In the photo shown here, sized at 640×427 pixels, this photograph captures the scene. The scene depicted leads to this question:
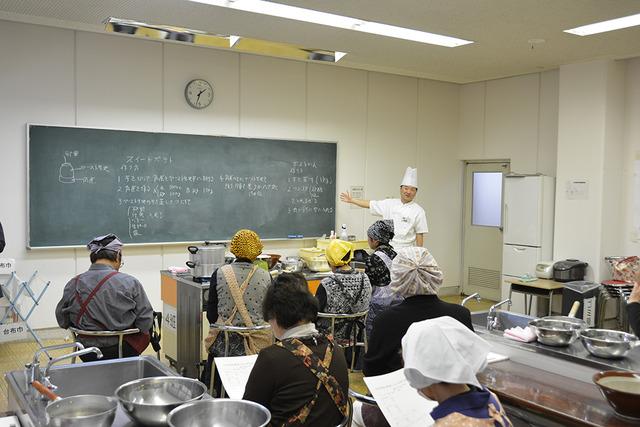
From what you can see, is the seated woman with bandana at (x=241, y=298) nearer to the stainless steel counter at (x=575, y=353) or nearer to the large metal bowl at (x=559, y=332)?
the stainless steel counter at (x=575, y=353)

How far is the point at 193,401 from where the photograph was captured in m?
1.83

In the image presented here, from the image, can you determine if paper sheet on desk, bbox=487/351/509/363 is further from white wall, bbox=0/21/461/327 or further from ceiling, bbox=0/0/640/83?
white wall, bbox=0/21/461/327

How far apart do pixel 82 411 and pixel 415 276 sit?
138cm

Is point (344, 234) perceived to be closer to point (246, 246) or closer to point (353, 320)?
point (353, 320)

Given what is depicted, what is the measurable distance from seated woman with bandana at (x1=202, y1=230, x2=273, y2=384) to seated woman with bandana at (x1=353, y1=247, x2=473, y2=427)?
97 centimetres

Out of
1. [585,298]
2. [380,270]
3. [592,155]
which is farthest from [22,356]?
[592,155]

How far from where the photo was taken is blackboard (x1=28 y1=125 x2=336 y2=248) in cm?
547

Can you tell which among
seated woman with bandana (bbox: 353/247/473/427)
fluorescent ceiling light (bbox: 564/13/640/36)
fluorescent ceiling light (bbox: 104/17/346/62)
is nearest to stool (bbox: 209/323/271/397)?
seated woman with bandana (bbox: 353/247/473/427)

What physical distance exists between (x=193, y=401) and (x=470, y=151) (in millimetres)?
A: 6742

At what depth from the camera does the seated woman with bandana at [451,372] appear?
150 centimetres

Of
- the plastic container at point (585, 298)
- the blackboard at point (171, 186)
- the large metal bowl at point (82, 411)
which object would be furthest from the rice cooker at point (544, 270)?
the large metal bowl at point (82, 411)

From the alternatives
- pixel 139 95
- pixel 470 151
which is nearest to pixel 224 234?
pixel 139 95

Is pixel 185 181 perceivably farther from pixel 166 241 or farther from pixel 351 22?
pixel 351 22

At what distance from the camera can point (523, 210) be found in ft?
22.3
